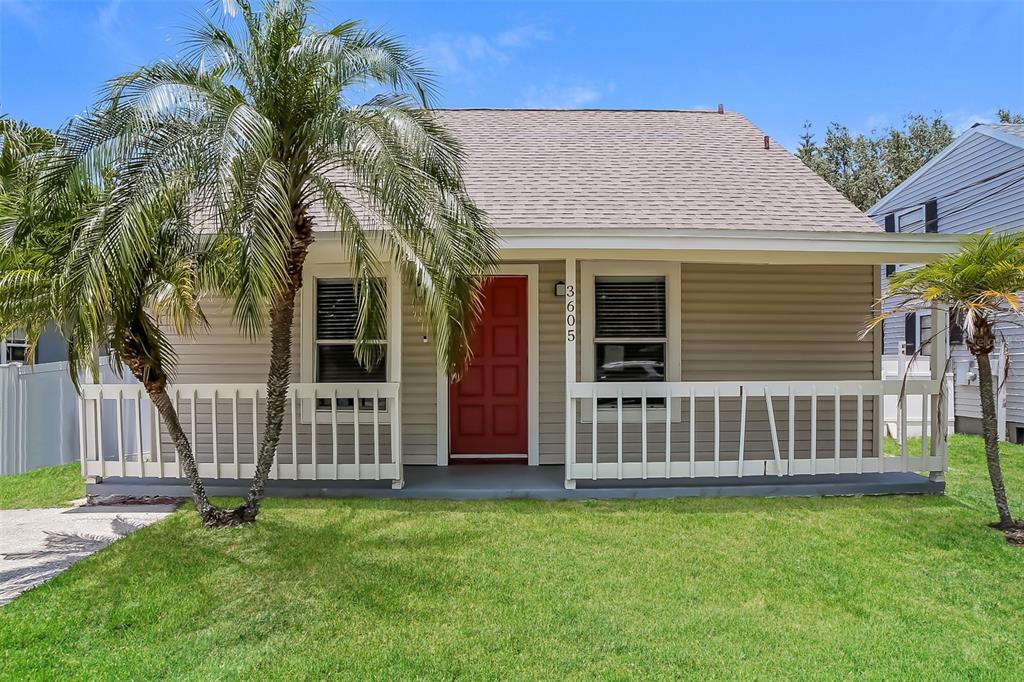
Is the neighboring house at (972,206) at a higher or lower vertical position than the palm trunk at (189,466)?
higher

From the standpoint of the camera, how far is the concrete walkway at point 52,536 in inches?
156

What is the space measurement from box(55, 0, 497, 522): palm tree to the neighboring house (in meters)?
8.73

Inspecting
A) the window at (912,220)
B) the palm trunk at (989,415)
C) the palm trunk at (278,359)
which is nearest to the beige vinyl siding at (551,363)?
the palm trunk at (278,359)

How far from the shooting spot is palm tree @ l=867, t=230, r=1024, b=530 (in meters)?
4.42

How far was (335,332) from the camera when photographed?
21.7 feet

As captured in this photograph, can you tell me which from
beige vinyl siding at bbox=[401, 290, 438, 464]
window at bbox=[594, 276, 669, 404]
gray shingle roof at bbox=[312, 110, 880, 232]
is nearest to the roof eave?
gray shingle roof at bbox=[312, 110, 880, 232]

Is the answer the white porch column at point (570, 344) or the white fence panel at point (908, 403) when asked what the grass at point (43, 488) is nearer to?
the white porch column at point (570, 344)

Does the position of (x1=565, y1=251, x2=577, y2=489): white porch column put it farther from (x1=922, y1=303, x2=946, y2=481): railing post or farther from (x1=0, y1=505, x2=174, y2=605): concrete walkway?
(x1=0, y1=505, x2=174, y2=605): concrete walkway

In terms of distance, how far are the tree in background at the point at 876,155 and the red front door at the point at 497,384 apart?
22422 millimetres

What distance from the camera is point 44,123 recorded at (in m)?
5.74

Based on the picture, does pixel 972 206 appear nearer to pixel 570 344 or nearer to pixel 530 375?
pixel 530 375

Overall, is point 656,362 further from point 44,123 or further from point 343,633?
point 44,123

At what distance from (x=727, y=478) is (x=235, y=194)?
16.4 feet

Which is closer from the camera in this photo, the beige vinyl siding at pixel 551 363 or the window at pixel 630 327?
the window at pixel 630 327
